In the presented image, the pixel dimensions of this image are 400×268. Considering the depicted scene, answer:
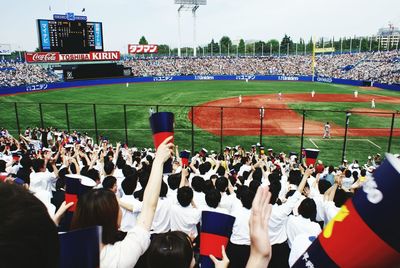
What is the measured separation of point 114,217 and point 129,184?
2940mm

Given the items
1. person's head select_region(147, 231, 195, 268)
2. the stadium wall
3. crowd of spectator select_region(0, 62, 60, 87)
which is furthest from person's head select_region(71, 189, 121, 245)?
crowd of spectator select_region(0, 62, 60, 87)

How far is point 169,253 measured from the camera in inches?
91.4

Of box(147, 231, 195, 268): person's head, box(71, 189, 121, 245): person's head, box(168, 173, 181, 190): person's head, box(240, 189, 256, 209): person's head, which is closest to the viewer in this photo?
box(147, 231, 195, 268): person's head

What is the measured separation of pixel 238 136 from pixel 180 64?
61.0 m

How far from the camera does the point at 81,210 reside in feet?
9.15

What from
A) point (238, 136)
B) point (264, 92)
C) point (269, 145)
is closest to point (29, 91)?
point (264, 92)

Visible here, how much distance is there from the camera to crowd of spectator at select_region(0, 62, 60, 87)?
54359 millimetres

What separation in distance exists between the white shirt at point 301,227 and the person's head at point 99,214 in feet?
11.2

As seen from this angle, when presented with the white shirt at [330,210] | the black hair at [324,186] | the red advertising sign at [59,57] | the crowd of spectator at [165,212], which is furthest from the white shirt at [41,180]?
the red advertising sign at [59,57]

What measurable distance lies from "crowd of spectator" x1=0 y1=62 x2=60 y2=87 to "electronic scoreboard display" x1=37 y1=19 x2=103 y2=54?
7.74 metres

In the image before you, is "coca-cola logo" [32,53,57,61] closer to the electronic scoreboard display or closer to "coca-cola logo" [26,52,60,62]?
"coca-cola logo" [26,52,60,62]

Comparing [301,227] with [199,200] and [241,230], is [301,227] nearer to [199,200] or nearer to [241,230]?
[241,230]

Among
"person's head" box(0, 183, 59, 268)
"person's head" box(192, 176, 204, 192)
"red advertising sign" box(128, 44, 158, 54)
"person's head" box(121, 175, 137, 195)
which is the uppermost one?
"red advertising sign" box(128, 44, 158, 54)

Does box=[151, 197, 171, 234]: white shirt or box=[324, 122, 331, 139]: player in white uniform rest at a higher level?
box=[151, 197, 171, 234]: white shirt
